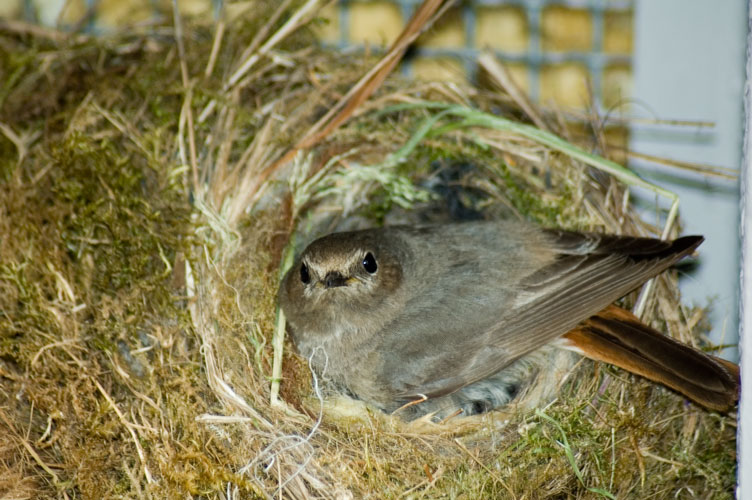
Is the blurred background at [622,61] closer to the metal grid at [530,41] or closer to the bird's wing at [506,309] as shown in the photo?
the metal grid at [530,41]

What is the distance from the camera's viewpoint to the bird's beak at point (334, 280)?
10.0 ft

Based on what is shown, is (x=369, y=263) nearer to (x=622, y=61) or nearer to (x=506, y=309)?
(x=506, y=309)

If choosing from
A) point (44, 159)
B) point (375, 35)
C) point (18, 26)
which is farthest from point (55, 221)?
point (375, 35)

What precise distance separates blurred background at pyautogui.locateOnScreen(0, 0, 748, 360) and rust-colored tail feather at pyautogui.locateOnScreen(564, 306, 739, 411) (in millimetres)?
712

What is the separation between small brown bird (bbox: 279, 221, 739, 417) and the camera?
3.00 meters

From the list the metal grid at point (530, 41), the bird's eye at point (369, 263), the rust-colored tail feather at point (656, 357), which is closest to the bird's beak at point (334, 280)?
the bird's eye at point (369, 263)

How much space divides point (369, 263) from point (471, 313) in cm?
46

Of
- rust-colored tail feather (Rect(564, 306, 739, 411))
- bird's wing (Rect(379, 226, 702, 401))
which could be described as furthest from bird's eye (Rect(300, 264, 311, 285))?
rust-colored tail feather (Rect(564, 306, 739, 411))

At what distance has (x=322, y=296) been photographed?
3.18 meters

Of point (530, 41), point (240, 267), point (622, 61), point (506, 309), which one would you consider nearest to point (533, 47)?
point (530, 41)

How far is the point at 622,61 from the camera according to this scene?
4051mm

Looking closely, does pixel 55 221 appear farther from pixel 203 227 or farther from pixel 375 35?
pixel 375 35

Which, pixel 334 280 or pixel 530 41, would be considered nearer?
pixel 334 280

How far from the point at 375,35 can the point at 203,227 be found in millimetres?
1592
